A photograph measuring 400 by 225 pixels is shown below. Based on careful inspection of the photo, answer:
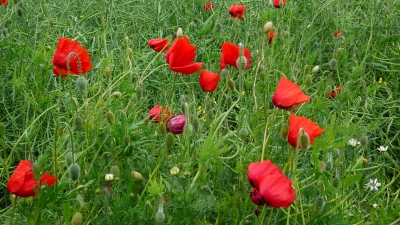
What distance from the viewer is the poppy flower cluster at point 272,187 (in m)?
1.09

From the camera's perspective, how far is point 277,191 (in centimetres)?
110

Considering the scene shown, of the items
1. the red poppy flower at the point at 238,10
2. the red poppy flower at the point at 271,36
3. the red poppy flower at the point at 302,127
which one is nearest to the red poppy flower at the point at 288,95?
the red poppy flower at the point at 302,127

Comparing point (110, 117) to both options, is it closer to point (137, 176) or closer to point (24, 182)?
point (137, 176)

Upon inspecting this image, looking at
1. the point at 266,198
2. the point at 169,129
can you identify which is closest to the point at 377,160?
the point at 169,129

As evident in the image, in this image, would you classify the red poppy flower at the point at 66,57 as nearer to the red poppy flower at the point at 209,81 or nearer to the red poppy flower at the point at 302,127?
the red poppy flower at the point at 209,81

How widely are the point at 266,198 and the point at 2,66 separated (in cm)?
136

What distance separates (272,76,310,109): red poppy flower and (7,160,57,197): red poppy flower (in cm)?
47

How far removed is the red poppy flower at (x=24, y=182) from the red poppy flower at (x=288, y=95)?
0.47m

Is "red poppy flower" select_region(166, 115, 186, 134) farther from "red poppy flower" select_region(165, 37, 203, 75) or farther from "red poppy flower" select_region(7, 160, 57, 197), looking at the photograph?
"red poppy flower" select_region(7, 160, 57, 197)

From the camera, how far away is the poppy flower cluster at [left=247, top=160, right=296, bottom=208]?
43.0 inches

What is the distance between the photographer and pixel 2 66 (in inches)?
85.2

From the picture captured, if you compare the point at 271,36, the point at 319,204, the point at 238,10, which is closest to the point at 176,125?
the point at 319,204

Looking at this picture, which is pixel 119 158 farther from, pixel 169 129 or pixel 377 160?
pixel 377 160

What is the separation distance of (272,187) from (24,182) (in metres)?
0.45
